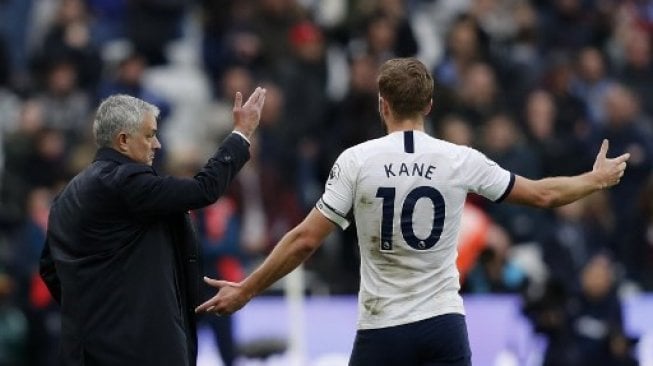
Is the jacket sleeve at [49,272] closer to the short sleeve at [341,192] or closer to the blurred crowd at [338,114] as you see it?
the short sleeve at [341,192]

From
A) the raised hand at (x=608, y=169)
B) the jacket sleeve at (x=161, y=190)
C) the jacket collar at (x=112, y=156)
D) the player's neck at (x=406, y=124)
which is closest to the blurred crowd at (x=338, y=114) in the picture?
the raised hand at (x=608, y=169)

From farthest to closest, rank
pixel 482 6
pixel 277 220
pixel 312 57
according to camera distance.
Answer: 1. pixel 482 6
2. pixel 312 57
3. pixel 277 220

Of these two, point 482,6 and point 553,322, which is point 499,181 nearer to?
point 553,322

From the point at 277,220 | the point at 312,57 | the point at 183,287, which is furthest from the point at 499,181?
the point at 312,57

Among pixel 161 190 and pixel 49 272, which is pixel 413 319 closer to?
pixel 161 190

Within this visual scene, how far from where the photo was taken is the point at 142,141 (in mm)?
8180

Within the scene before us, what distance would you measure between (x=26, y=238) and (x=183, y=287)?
23.1 ft

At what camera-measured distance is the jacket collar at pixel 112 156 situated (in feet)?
26.7

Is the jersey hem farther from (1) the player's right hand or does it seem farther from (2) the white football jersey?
(1) the player's right hand

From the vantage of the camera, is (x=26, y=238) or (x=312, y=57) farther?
(x=312, y=57)

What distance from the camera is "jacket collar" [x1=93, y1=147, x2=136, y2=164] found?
26.7ft

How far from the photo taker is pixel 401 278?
26.2ft

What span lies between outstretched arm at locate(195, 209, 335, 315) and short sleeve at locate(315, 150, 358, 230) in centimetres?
6

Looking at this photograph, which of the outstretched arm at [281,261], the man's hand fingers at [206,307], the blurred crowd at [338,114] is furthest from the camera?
the blurred crowd at [338,114]
